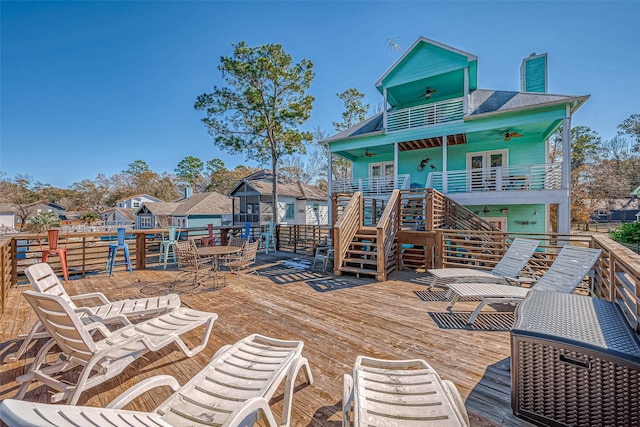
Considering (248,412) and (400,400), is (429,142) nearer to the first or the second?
(400,400)

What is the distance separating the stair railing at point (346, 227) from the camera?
644 centimetres

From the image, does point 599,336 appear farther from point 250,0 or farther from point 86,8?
point 86,8

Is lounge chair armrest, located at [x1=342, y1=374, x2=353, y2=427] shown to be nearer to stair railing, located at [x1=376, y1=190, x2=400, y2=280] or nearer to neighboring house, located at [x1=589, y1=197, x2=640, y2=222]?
stair railing, located at [x1=376, y1=190, x2=400, y2=280]

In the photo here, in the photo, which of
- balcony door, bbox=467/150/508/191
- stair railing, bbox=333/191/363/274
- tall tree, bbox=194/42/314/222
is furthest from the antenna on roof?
stair railing, bbox=333/191/363/274

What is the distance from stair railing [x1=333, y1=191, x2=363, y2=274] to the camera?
6.44 m

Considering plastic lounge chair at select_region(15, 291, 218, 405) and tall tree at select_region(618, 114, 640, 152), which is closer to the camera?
plastic lounge chair at select_region(15, 291, 218, 405)

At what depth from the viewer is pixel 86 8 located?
8719 mm

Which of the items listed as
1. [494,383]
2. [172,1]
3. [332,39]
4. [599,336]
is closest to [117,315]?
[494,383]

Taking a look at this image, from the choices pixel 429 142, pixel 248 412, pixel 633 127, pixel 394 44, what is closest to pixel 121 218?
pixel 394 44

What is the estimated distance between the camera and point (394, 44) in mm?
12055

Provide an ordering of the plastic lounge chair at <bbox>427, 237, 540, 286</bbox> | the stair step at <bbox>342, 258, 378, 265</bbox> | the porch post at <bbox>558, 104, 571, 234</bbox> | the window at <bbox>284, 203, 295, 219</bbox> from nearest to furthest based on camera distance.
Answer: the plastic lounge chair at <bbox>427, 237, 540, 286</bbox> → the stair step at <bbox>342, 258, 378, 265</bbox> → the porch post at <bbox>558, 104, 571, 234</bbox> → the window at <bbox>284, 203, 295, 219</bbox>

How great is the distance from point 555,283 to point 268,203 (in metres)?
19.4

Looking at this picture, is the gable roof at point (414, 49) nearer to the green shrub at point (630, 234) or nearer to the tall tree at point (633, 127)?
the green shrub at point (630, 234)

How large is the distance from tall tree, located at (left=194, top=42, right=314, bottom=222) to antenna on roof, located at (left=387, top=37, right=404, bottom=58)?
557 cm
